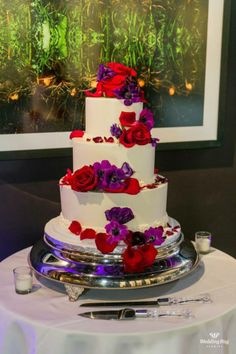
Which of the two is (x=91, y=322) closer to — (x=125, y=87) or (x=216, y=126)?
(x=125, y=87)

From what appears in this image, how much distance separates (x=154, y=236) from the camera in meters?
1.63

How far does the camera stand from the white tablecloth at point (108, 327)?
140cm

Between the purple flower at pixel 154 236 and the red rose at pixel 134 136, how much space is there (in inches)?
13.1

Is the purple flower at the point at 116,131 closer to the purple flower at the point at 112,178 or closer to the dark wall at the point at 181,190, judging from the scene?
the purple flower at the point at 112,178

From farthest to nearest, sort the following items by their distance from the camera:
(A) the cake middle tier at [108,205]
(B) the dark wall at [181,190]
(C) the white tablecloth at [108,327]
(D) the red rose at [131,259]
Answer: (B) the dark wall at [181,190]
(A) the cake middle tier at [108,205]
(D) the red rose at [131,259]
(C) the white tablecloth at [108,327]

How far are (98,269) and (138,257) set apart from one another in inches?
6.2

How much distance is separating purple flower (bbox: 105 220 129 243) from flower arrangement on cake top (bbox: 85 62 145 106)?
0.47m

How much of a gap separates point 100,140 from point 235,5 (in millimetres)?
1373

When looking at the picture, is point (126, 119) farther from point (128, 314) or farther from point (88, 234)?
point (128, 314)

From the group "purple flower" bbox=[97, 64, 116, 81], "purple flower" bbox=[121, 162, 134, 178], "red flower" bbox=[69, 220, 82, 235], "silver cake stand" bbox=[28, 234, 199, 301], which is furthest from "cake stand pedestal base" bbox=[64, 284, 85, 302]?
"purple flower" bbox=[97, 64, 116, 81]

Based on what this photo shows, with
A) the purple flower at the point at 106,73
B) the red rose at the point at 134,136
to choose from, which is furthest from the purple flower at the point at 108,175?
the purple flower at the point at 106,73

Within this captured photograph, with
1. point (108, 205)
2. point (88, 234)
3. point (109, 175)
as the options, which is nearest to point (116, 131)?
point (109, 175)

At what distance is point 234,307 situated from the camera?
61.2 inches

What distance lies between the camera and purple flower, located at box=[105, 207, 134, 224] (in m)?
Result: 1.58
